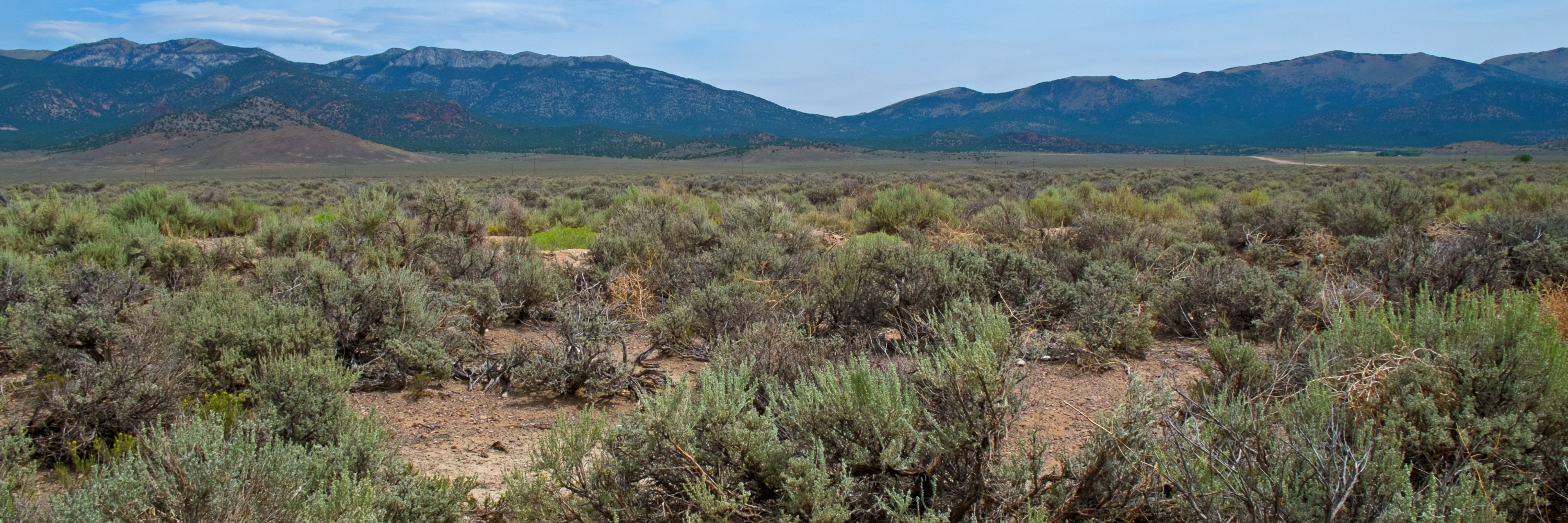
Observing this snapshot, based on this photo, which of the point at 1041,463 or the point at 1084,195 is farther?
the point at 1084,195

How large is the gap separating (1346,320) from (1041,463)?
2232 millimetres

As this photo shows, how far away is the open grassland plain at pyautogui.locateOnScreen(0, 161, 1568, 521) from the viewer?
9.22 ft

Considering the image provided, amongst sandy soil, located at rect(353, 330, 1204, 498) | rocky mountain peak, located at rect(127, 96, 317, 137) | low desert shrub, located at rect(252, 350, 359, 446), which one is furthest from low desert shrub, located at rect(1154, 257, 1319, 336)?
rocky mountain peak, located at rect(127, 96, 317, 137)

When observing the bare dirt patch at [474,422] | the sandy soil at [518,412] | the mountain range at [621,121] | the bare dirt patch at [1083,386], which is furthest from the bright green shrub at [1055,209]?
the mountain range at [621,121]

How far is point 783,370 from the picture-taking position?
4531 mm

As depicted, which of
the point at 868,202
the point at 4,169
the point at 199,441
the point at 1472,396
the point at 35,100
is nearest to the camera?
the point at 199,441

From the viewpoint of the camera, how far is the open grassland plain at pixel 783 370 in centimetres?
281

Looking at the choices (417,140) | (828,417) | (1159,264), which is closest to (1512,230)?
(1159,264)

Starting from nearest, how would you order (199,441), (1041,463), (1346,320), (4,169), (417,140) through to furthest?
(199,441) < (1041,463) < (1346,320) < (4,169) < (417,140)

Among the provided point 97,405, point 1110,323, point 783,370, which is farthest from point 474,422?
point 1110,323

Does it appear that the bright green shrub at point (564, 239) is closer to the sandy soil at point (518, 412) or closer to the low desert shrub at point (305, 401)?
the sandy soil at point (518, 412)

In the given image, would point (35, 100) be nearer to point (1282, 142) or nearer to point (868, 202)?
point (868, 202)

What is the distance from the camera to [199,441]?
8.91 feet

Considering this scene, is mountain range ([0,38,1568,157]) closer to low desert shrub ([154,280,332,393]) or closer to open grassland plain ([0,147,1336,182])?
open grassland plain ([0,147,1336,182])
